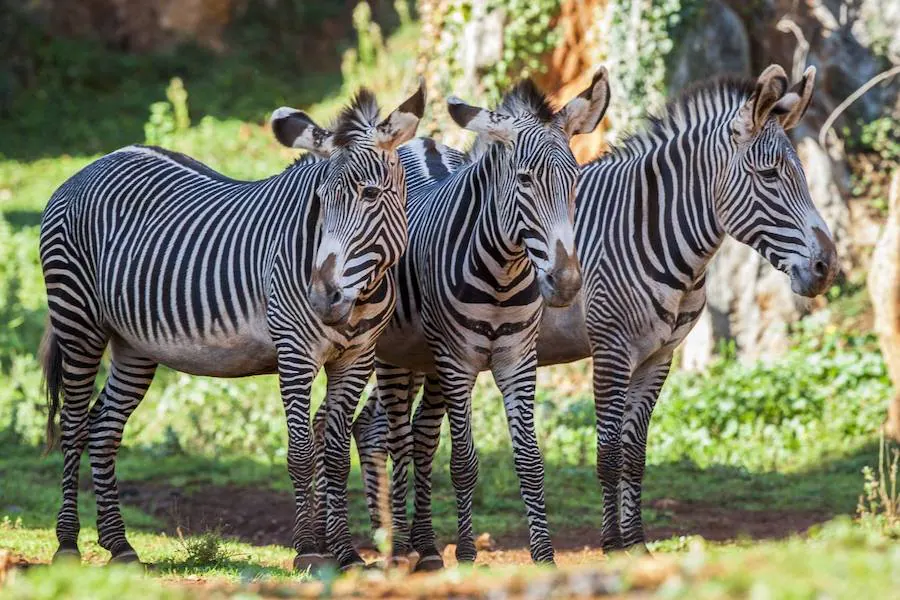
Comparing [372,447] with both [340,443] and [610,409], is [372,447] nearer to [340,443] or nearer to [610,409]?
[340,443]

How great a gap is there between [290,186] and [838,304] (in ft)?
27.8

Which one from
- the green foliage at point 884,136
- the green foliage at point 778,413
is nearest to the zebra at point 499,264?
the green foliage at point 778,413

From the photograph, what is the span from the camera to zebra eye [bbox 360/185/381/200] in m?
6.59

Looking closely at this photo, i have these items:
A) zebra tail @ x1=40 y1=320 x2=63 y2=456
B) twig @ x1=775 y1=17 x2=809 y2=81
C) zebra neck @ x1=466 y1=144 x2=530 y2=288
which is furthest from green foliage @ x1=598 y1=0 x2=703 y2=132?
zebra tail @ x1=40 y1=320 x2=63 y2=456

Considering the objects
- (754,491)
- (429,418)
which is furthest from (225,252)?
(754,491)

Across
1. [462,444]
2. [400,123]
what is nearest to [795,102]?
[400,123]

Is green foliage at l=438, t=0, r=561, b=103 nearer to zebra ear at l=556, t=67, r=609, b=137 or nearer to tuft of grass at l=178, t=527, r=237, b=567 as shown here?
zebra ear at l=556, t=67, r=609, b=137

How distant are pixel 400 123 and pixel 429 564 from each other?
2.83m

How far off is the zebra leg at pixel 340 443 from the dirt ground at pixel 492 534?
1.62 metres

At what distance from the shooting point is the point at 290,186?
7.34 m

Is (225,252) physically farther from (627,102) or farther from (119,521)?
(627,102)

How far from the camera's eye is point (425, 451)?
8.05 metres

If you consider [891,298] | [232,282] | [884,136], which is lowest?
[232,282]

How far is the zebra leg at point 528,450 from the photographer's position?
7.08 metres
